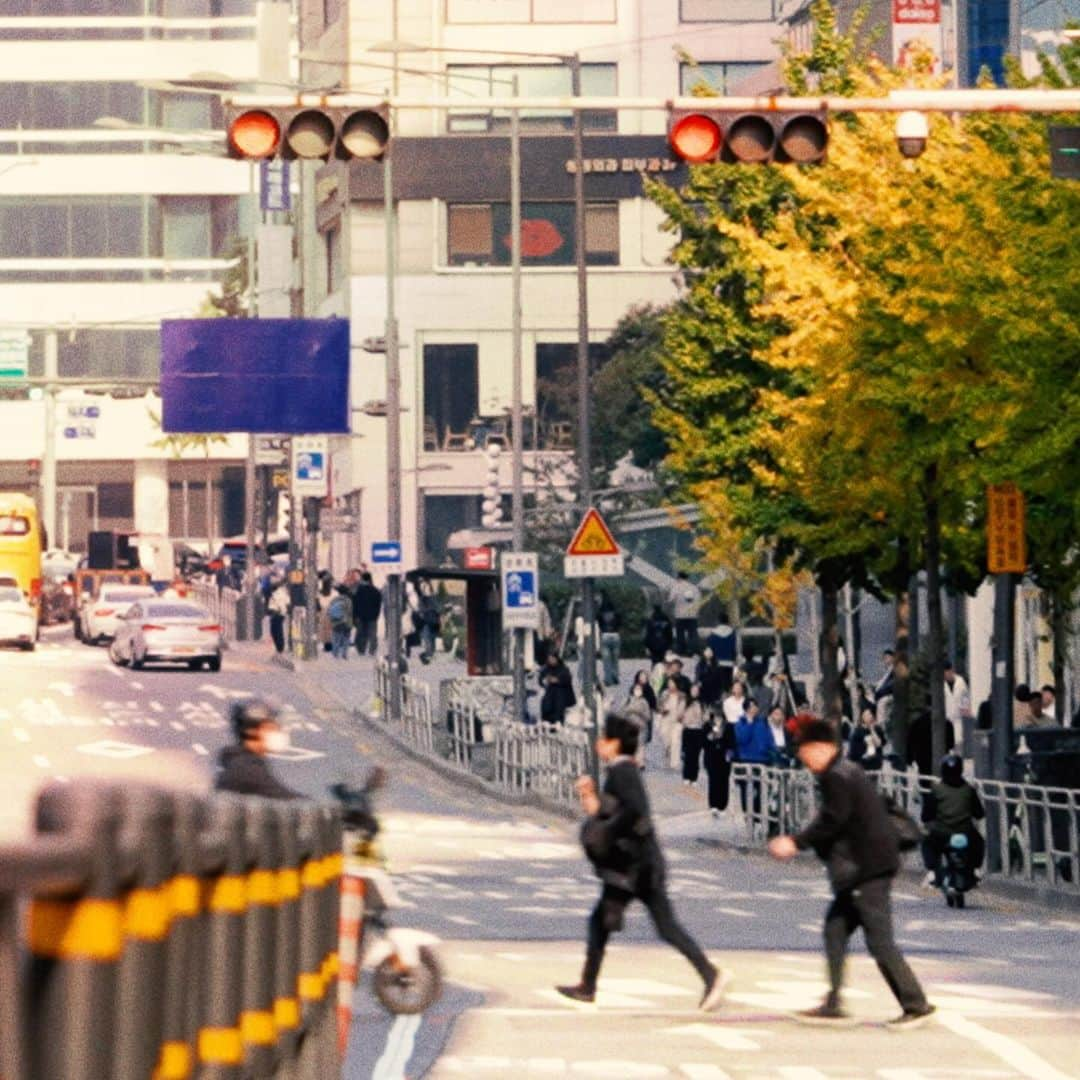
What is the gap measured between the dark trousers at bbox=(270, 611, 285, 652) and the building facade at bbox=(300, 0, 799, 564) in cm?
2141

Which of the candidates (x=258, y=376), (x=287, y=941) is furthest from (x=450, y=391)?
(x=287, y=941)

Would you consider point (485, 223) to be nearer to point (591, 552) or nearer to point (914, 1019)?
point (591, 552)

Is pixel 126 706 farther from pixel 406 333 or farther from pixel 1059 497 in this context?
pixel 406 333

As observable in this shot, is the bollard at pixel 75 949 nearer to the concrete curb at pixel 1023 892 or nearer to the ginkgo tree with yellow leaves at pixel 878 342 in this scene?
the ginkgo tree with yellow leaves at pixel 878 342

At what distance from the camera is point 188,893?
21.5ft

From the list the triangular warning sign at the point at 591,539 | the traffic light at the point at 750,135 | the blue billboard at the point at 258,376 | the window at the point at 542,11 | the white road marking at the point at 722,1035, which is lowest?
the white road marking at the point at 722,1035

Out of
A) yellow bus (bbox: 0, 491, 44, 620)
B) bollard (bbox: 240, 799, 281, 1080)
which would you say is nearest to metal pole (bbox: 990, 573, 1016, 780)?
bollard (bbox: 240, 799, 281, 1080)

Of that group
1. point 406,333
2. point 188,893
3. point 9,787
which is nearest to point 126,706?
point 9,787

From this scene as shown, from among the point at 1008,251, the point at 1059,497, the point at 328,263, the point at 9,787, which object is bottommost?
the point at 9,787

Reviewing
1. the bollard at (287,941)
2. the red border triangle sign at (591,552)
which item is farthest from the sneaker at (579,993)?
the red border triangle sign at (591,552)

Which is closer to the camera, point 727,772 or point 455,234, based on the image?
point 727,772

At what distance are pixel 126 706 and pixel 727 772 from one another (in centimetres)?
1976

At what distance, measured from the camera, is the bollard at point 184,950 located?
619 centimetres

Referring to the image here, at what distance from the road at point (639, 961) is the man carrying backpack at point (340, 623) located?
2062cm
